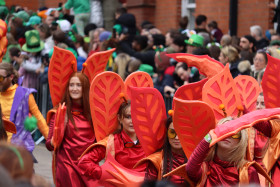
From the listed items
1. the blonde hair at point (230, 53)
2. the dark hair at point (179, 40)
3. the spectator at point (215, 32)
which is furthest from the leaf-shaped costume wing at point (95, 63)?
the spectator at point (215, 32)

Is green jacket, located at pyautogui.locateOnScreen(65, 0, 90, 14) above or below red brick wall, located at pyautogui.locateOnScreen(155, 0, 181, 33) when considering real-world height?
above

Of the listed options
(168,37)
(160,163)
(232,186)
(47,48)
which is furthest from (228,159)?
(47,48)

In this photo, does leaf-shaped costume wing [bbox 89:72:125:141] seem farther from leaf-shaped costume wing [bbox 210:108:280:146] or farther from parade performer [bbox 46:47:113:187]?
leaf-shaped costume wing [bbox 210:108:280:146]

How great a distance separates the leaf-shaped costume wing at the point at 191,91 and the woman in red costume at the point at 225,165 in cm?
79

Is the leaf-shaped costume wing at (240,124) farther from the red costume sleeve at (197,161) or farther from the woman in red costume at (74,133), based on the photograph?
the woman in red costume at (74,133)

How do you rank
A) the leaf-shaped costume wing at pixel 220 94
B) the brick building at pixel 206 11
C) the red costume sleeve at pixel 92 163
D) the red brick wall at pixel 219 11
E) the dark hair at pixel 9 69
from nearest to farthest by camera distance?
the leaf-shaped costume wing at pixel 220 94 < the red costume sleeve at pixel 92 163 < the dark hair at pixel 9 69 < the brick building at pixel 206 11 < the red brick wall at pixel 219 11

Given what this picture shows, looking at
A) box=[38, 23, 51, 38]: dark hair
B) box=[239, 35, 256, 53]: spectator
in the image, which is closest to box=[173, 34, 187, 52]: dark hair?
box=[239, 35, 256, 53]: spectator

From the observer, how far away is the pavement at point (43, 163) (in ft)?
29.2

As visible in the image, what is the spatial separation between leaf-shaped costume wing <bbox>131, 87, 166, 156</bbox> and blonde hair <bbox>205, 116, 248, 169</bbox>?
26.4 inches

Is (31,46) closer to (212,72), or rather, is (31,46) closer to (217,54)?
(217,54)

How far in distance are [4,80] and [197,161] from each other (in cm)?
A: 368

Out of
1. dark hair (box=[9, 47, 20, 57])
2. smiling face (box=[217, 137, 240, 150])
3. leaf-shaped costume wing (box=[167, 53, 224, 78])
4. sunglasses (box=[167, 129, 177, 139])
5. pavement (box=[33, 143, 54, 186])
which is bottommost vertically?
pavement (box=[33, 143, 54, 186])

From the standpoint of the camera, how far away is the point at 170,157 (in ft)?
17.4

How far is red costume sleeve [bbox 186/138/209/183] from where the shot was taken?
442 centimetres
